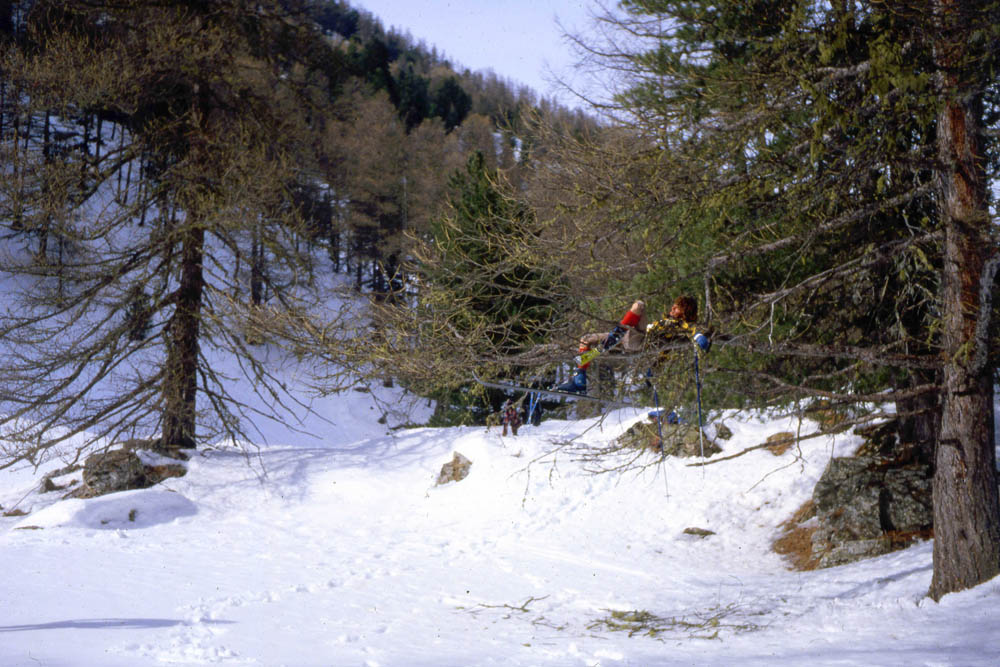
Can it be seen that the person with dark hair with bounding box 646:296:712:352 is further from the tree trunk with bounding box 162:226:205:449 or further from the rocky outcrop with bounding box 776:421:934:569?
the tree trunk with bounding box 162:226:205:449

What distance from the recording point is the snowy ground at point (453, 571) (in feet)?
22.4

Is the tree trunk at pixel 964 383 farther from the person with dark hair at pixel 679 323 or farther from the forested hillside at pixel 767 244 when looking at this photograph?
the person with dark hair at pixel 679 323

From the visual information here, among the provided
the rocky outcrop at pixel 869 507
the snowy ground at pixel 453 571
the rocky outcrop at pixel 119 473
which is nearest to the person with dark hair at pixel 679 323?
the snowy ground at pixel 453 571

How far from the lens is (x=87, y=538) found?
12523mm

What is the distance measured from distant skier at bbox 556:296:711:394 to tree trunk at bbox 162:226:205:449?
1082 centimetres

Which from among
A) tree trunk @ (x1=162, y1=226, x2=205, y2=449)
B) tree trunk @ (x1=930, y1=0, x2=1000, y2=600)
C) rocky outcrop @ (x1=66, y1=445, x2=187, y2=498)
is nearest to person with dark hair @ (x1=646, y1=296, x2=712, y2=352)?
tree trunk @ (x1=930, y1=0, x2=1000, y2=600)

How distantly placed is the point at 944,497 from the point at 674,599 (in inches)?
138

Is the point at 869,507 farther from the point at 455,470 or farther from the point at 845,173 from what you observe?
the point at 455,470

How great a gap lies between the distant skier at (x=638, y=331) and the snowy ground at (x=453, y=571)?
1.51 m

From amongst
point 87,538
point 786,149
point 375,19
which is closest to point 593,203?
point 786,149

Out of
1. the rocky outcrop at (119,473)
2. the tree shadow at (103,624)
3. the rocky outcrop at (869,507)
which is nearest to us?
the tree shadow at (103,624)

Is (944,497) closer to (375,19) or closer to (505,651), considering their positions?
(505,651)

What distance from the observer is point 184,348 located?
1585 cm

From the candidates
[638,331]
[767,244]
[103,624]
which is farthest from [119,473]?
[767,244]
